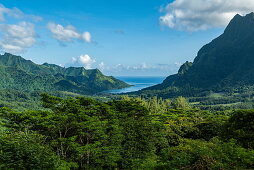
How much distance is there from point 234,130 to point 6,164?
4059cm

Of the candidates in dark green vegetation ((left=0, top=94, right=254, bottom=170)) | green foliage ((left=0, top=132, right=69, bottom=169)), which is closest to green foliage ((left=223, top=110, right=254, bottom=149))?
dark green vegetation ((left=0, top=94, right=254, bottom=170))

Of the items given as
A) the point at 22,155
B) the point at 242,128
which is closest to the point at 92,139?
the point at 22,155

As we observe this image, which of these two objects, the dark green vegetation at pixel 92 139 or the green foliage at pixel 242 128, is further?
the green foliage at pixel 242 128

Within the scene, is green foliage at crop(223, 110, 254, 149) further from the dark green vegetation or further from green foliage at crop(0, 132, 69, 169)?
green foliage at crop(0, 132, 69, 169)

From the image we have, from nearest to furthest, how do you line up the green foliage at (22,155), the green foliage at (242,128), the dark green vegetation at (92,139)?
the green foliage at (22,155) → the dark green vegetation at (92,139) → the green foliage at (242,128)

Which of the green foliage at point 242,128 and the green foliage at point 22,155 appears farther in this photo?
the green foliage at point 242,128

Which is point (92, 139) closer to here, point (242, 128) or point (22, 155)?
point (22, 155)

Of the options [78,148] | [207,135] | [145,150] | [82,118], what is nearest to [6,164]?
[78,148]

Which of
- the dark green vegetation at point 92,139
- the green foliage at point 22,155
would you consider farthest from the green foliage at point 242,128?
the green foliage at point 22,155

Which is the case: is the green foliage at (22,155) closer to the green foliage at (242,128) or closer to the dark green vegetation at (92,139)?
the dark green vegetation at (92,139)

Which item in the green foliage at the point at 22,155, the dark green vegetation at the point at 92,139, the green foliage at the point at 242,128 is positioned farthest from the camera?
the green foliage at the point at 242,128

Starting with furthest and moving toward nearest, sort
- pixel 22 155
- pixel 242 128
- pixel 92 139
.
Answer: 1. pixel 92 139
2. pixel 242 128
3. pixel 22 155

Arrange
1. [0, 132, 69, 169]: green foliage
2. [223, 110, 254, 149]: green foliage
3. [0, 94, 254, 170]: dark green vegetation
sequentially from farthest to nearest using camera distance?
[223, 110, 254, 149]: green foliage < [0, 94, 254, 170]: dark green vegetation < [0, 132, 69, 169]: green foliage

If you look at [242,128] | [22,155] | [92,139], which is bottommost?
[92,139]
